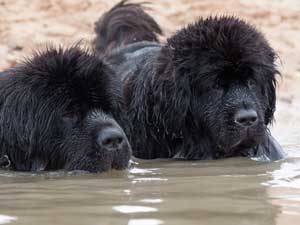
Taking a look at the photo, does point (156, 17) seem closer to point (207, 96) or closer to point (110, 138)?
point (207, 96)

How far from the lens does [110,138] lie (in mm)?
5316

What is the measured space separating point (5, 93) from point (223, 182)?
1657mm

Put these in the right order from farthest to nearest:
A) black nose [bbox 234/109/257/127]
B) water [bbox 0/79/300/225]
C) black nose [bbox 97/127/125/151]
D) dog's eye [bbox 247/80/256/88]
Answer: dog's eye [bbox 247/80/256/88] → black nose [bbox 234/109/257/127] → black nose [bbox 97/127/125/151] → water [bbox 0/79/300/225]

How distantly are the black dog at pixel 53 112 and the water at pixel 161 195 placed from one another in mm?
213

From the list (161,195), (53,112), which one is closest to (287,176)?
(161,195)

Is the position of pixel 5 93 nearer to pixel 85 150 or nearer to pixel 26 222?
pixel 85 150

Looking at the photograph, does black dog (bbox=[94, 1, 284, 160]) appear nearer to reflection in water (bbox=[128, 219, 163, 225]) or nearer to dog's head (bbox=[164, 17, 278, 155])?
dog's head (bbox=[164, 17, 278, 155])

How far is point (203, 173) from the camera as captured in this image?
535 centimetres

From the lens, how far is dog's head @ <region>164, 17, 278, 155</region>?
6.11m

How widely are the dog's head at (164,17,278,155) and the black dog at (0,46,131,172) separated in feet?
2.83

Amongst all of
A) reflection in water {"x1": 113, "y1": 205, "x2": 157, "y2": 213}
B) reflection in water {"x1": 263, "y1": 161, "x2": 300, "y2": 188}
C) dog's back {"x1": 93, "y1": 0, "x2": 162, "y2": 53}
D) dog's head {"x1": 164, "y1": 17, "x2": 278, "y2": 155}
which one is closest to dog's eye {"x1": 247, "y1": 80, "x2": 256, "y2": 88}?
dog's head {"x1": 164, "y1": 17, "x2": 278, "y2": 155}

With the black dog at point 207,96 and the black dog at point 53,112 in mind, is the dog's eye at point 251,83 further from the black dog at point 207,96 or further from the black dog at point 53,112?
the black dog at point 53,112

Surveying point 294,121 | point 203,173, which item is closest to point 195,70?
point 203,173

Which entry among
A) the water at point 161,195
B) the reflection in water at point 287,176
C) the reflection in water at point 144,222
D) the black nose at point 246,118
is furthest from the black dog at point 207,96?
the reflection in water at point 144,222
